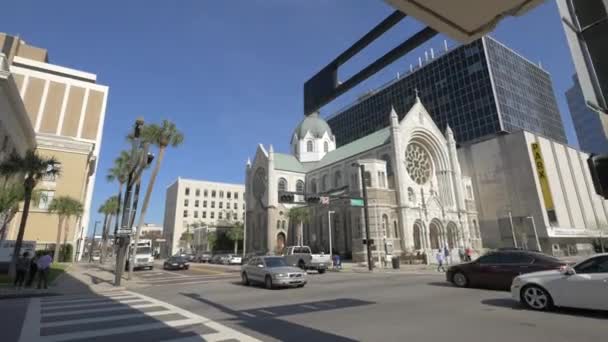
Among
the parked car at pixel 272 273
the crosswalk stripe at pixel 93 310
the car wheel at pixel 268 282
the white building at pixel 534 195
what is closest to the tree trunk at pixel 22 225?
the crosswalk stripe at pixel 93 310

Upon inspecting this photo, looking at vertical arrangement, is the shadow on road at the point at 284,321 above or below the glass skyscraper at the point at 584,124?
below

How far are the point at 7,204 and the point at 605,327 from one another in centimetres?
2787

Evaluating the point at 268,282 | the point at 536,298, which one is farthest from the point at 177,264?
the point at 536,298

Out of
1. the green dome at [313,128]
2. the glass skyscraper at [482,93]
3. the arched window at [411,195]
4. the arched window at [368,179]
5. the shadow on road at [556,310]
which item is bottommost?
the shadow on road at [556,310]

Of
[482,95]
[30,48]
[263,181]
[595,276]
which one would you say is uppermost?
[30,48]

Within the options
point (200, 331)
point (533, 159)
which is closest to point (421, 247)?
point (533, 159)

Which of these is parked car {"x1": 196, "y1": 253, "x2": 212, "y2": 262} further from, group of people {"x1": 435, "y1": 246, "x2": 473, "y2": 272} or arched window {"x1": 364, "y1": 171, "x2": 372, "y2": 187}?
group of people {"x1": 435, "y1": 246, "x2": 473, "y2": 272}

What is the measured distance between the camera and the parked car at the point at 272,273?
1401cm

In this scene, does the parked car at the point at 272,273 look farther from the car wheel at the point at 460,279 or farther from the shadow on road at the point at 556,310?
the shadow on road at the point at 556,310

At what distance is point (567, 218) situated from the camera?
49.0 m

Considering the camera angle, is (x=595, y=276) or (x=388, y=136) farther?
(x=388, y=136)

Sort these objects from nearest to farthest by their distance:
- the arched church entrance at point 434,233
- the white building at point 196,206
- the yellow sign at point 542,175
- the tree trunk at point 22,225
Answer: the tree trunk at point 22,225, the arched church entrance at point 434,233, the yellow sign at point 542,175, the white building at point 196,206

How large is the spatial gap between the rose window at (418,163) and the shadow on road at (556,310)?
36601 millimetres

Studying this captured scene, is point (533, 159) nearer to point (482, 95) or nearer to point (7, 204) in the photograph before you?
point (482, 95)
